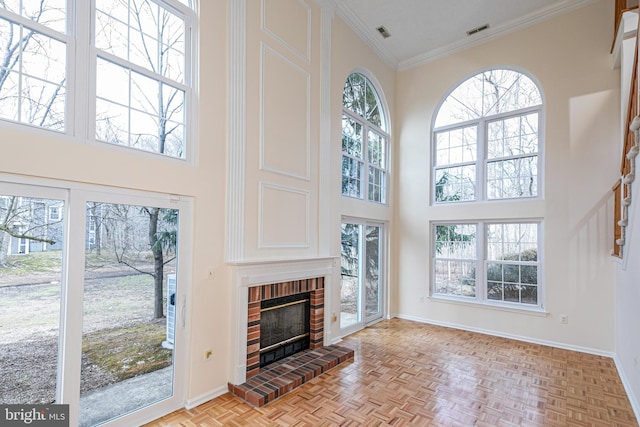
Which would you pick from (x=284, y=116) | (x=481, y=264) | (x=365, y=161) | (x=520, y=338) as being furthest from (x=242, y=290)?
(x=520, y=338)

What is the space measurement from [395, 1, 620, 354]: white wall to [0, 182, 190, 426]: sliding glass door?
434 centimetres

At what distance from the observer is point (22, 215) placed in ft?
6.61

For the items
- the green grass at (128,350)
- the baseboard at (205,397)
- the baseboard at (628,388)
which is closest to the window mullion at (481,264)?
the baseboard at (628,388)

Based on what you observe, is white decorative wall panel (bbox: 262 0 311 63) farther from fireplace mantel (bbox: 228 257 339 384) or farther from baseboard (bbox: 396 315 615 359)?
baseboard (bbox: 396 315 615 359)

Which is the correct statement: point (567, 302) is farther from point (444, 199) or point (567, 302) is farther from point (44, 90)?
point (44, 90)

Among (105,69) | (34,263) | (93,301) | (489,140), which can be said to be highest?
(489,140)

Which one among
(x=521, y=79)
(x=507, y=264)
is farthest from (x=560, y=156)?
(x=507, y=264)

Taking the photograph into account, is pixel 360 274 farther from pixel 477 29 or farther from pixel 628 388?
pixel 477 29

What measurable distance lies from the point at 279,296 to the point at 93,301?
1.75 meters

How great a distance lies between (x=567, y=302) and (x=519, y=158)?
2101 millimetres

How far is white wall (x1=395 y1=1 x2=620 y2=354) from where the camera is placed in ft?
13.6

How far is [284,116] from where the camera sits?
12.3 ft

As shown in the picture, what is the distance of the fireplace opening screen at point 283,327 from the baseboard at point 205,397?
51 centimetres

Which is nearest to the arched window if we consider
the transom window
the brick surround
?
the transom window
